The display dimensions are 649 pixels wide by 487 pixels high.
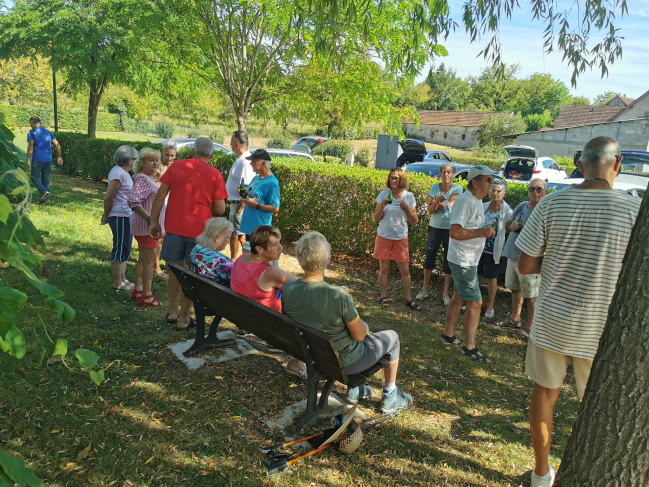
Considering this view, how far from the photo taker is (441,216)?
6625 millimetres

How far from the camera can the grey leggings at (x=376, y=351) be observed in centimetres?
345

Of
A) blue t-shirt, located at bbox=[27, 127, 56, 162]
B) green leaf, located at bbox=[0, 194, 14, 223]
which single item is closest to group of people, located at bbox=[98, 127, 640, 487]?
green leaf, located at bbox=[0, 194, 14, 223]

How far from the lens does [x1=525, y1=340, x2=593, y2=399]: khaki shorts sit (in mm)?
2801

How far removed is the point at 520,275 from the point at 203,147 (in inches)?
157

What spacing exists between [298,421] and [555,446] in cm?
195

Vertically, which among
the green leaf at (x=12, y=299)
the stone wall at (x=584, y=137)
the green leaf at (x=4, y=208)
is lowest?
the green leaf at (x=12, y=299)

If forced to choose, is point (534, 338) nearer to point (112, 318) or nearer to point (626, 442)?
point (626, 442)

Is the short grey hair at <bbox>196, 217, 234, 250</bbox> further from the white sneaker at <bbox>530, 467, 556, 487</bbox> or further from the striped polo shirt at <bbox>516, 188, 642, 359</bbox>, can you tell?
the white sneaker at <bbox>530, 467, 556, 487</bbox>

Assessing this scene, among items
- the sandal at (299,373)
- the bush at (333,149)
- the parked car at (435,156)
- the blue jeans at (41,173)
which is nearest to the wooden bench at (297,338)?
the sandal at (299,373)

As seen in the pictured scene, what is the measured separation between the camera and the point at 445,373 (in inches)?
181

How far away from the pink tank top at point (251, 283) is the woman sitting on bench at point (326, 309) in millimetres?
428

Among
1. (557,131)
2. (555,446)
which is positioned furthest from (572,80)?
(557,131)

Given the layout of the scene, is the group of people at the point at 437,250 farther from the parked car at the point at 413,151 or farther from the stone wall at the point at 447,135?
the stone wall at the point at 447,135

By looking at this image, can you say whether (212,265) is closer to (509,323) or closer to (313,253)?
(313,253)
